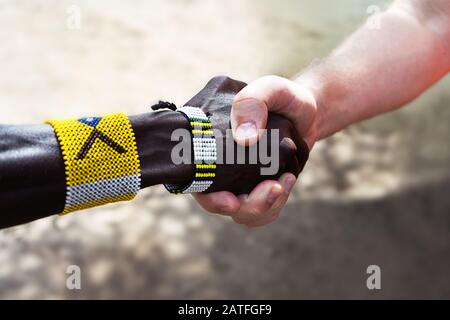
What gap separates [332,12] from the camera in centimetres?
182

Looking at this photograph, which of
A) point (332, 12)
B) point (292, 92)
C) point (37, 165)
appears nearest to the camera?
point (37, 165)

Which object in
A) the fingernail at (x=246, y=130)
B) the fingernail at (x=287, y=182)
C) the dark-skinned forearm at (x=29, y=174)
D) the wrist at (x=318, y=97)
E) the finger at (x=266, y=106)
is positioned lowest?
the dark-skinned forearm at (x=29, y=174)

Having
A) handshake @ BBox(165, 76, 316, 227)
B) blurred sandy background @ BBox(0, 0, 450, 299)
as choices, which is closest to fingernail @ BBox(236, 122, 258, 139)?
handshake @ BBox(165, 76, 316, 227)

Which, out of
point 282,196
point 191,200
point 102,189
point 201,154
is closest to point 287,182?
point 282,196

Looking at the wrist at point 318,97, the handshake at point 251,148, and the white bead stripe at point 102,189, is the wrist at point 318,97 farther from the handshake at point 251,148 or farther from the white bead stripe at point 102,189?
the white bead stripe at point 102,189

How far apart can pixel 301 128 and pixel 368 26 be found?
282 mm

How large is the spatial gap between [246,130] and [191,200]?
0.68m

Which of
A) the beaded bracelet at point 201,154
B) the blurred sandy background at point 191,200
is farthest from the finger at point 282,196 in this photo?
the blurred sandy background at point 191,200

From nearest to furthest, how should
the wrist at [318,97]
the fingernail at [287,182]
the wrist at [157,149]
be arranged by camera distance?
the wrist at [157,149], the fingernail at [287,182], the wrist at [318,97]

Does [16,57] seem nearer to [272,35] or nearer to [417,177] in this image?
[272,35]

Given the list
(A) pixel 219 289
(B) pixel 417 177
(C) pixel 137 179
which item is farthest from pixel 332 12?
(C) pixel 137 179

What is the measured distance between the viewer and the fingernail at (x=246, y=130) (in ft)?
2.96

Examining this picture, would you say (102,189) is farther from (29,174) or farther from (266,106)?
(266,106)
